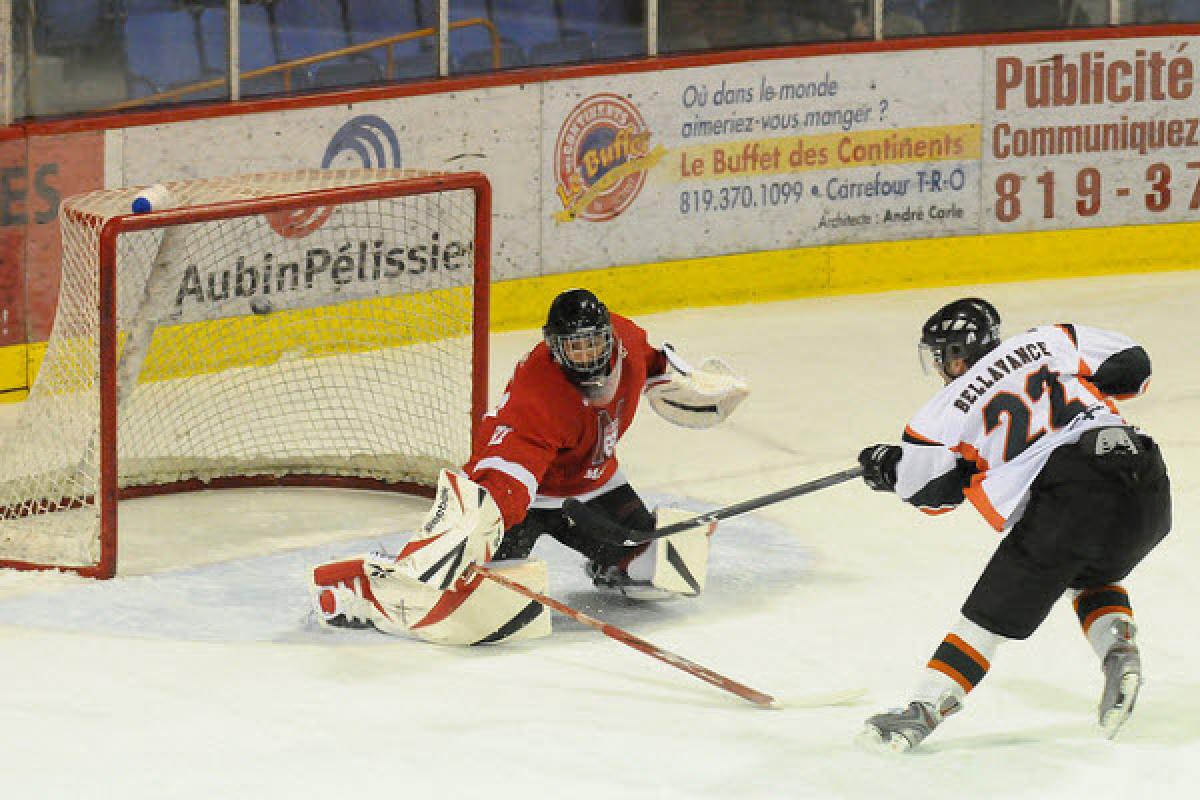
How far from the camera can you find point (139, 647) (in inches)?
192

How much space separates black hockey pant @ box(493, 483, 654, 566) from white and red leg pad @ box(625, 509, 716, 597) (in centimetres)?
5

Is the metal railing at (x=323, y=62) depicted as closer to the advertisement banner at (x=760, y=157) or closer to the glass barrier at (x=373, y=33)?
the glass barrier at (x=373, y=33)

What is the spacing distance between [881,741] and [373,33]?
15.3 ft

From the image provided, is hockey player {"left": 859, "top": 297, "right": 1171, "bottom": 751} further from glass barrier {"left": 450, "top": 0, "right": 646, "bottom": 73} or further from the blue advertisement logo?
glass barrier {"left": 450, "top": 0, "right": 646, "bottom": 73}

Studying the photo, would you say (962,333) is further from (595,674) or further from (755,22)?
(755,22)

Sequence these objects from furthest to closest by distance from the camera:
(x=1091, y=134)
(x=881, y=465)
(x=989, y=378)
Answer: (x=1091, y=134), (x=881, y=465), (x=989, y=378)

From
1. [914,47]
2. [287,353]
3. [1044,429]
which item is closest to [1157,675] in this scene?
[1044,429]

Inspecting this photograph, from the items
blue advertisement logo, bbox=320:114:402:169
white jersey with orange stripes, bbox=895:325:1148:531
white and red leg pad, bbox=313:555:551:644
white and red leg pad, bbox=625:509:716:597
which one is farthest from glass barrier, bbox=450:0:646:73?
white jersey with orange stripes, bbox=895:325:1148:531

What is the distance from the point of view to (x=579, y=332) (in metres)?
4.86

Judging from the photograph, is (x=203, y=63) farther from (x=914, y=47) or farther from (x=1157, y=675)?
(x=1157, y=675)

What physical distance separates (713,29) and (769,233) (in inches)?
32.4

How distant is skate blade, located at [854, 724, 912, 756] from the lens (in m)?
4.14

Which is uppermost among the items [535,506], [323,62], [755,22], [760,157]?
[755,22]

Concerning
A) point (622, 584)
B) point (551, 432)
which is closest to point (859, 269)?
point (622, 584)
